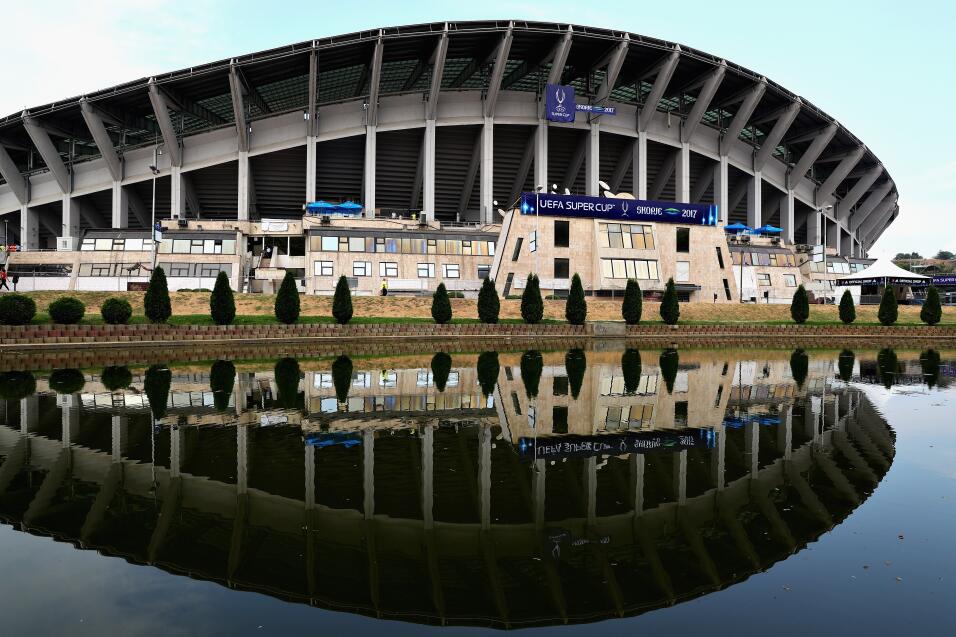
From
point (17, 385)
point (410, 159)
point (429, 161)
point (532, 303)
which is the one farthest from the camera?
point (410, 159)

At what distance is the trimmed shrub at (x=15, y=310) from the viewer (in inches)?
1049

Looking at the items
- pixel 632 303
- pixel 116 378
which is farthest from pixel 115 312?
pixel 632 303

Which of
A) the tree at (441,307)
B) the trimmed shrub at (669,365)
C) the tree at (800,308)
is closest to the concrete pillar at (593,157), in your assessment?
the tree at (800,308)

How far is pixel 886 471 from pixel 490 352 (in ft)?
Answer: 65.1

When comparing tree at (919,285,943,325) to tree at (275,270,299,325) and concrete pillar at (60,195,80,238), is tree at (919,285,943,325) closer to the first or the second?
tree at (275,270,299,325)

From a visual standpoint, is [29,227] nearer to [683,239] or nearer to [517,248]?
[517,248]

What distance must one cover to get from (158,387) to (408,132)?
51.6 meters

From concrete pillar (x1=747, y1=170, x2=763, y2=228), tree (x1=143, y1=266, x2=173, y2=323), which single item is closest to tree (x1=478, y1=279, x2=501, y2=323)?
tree (x1=143, y1=266, x2=173, y2=323)

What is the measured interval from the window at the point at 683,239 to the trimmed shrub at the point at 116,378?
39.4m

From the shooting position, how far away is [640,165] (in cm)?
6438

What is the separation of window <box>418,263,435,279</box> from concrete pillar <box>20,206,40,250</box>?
37747 mm

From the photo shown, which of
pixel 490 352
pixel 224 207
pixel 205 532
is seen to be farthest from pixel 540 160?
Answer: pixel 205 532

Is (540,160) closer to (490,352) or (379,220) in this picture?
(379,220)

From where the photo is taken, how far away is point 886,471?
7.92 m
